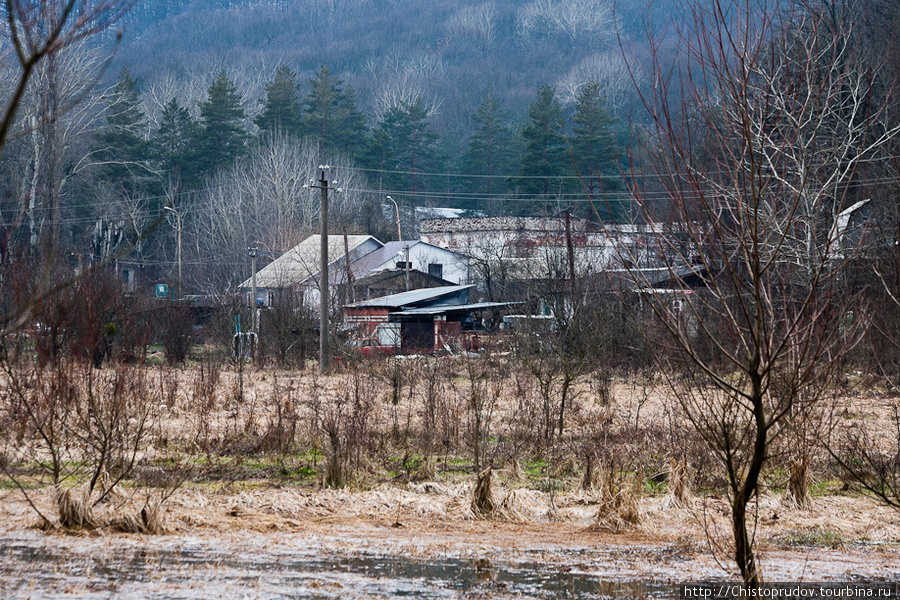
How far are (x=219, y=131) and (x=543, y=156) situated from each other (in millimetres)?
25698

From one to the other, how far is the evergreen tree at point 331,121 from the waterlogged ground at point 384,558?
6067 cm

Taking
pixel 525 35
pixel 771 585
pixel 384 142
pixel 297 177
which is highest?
pixel 525 35

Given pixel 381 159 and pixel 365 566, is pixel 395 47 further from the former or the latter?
pixel 365 566

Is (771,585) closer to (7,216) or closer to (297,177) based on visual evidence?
(7,216)

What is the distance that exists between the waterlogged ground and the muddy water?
0.01 meters

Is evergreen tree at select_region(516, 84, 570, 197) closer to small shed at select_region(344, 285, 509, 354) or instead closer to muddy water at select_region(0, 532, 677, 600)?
small shed at select_region(344, 285, 509, 354)

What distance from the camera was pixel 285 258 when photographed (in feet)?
166

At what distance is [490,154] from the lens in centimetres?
6931

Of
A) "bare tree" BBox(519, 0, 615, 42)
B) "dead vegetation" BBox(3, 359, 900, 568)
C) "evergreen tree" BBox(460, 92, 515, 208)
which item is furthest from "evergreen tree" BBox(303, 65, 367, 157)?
"bare tree" BBox(519, 0, 615, 42)

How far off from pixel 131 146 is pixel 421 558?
58195 mm

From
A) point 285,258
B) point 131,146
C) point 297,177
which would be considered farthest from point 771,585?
point 131,146

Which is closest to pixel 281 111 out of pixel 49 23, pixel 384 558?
pixel 384 558

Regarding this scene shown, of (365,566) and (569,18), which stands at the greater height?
(569,18)

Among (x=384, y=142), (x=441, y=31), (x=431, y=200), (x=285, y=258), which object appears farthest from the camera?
(x=441, y=31)
